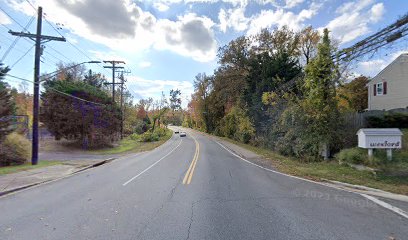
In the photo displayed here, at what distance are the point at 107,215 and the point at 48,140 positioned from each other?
36.2 meters

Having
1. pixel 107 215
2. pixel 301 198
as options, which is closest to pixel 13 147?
pixel 107 215

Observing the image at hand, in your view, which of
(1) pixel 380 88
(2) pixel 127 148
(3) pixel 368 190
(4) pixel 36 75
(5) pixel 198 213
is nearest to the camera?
(5) pixel 198 213

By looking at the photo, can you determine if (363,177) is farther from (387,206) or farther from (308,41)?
(308,41)

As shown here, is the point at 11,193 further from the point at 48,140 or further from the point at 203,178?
the point at 48,140

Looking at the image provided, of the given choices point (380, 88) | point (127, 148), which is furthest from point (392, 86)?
point (127, 148)

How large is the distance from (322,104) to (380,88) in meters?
18.2

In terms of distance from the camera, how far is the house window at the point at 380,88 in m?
30.1

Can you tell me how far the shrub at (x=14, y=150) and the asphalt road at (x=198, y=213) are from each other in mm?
11476

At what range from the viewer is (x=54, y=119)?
33156 mm

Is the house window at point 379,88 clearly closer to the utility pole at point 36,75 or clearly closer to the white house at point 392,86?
the white house at point 392,86

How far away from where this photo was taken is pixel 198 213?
670 cm

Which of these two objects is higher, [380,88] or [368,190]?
[380,88]

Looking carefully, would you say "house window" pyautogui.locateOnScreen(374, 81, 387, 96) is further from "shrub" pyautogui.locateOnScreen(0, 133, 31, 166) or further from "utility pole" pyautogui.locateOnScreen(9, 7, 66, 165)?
"shrub" pyautogui.locateOnScreen(0, 133, 31, 166)

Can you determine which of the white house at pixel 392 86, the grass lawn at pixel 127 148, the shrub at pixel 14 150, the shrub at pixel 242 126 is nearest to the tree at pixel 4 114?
the shrub at pixel 14 150
